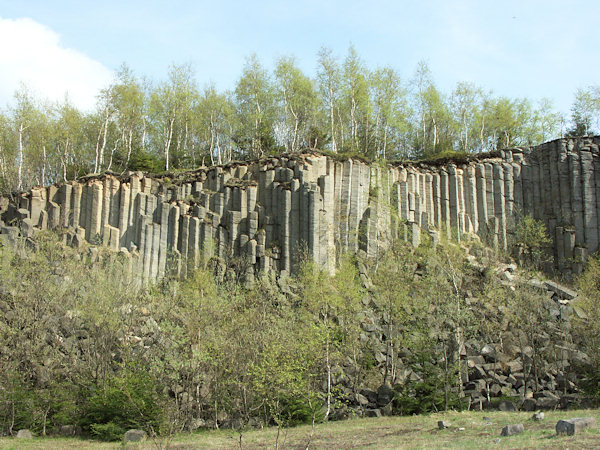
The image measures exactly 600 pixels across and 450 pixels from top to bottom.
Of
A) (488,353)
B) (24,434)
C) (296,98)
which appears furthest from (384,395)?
(296,98)

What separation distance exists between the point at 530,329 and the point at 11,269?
3060cm

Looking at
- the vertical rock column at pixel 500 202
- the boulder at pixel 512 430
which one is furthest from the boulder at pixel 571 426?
the vertical rock column at pixel 500 202

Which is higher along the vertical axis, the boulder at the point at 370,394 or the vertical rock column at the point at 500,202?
the vertical rock column at the point at 500,202

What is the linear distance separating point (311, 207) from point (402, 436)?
24085 mm

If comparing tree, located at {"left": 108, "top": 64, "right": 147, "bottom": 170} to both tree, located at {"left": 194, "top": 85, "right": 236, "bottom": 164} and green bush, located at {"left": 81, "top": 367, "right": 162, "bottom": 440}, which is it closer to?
tree, located at {"left": 194, "top": 85, "right": 236, "bottom": 164}

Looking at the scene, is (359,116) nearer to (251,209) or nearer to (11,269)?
(251,209)

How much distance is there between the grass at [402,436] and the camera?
18172mm

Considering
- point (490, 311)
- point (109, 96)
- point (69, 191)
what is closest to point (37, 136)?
point (109, 96)

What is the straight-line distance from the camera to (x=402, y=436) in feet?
73.3

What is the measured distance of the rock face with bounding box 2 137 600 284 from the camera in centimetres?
4384

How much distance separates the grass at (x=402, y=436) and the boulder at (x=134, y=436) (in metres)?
0.53

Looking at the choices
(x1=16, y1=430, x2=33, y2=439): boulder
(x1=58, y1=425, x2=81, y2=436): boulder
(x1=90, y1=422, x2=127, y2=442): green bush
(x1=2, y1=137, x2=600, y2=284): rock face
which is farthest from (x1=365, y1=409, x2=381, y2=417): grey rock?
(x1=16, y1=430, x2=33, y2=439): boulder

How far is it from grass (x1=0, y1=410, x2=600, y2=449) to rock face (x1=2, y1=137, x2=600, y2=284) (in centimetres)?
1733

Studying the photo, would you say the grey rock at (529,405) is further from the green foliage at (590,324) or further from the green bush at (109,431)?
the green bush at (109,431)
